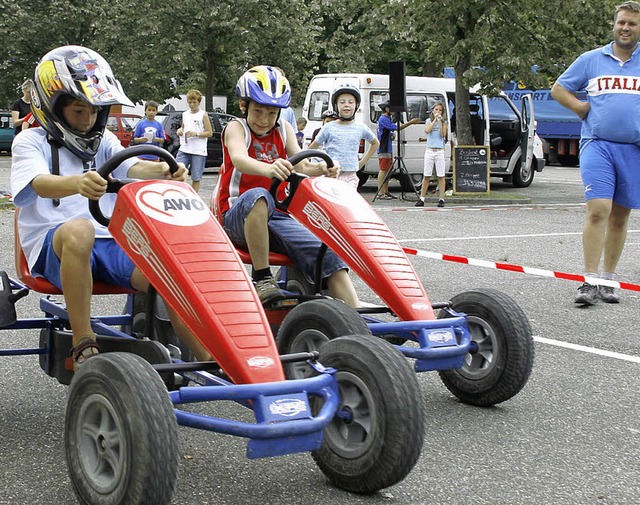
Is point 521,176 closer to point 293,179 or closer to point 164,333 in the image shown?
point 293,179

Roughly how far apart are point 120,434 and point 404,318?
5.61 feet

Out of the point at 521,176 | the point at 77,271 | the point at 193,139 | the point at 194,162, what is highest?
the point at 77,271

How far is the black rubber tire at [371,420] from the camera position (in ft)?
11.7

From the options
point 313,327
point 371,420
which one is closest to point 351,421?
point 371,420

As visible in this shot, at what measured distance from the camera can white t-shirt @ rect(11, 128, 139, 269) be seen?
439 cm

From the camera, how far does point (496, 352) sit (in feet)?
15.7

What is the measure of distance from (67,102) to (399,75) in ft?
44.9

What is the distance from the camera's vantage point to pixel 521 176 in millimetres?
22828

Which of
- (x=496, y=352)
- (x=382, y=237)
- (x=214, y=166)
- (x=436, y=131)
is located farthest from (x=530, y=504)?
(x=214, y=166)

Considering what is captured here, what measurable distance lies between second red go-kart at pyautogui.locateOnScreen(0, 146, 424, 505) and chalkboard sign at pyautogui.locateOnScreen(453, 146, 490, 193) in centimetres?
1538

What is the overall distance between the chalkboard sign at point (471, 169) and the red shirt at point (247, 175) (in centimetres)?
1392

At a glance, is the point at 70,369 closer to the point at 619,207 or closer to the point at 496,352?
the point at 496,352

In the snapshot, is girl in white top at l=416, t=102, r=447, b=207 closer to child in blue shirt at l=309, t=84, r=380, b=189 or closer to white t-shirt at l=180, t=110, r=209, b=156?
white t-shirt at l=180, t=110, r=209, b=156

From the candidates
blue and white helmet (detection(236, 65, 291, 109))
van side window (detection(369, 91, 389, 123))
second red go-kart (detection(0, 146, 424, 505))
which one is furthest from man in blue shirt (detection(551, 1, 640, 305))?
van side window (detection(369, 91, 389, 123))
